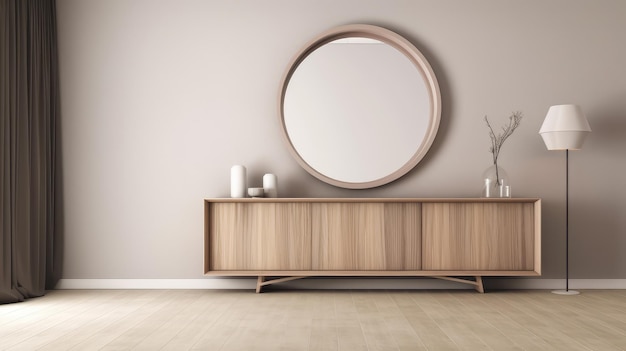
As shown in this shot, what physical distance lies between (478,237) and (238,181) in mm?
1636

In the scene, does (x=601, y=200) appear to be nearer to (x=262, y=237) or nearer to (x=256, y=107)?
(x=262, y=237)

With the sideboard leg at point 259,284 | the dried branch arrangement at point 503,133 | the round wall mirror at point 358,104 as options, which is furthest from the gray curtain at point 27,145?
the dried branch arrangement at point 503,133

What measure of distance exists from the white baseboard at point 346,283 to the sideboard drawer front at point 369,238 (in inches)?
12.8

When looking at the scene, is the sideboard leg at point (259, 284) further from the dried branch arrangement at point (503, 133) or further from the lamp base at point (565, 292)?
the lamp base at point (565, 292)

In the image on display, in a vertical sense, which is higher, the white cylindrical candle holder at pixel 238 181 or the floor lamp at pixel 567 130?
the floor lamp at pixel 567 130

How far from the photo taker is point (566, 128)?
13.1ft

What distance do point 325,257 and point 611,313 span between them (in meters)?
1.71

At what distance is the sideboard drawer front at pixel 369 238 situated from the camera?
13.2ft

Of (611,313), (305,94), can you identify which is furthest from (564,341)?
(305,94)

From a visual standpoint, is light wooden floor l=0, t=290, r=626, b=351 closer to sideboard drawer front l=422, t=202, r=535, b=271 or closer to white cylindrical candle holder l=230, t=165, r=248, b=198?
sideboard drawer front l=422, t=202, r=535, b=271

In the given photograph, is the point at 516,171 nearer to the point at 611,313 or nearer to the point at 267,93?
the point at 611,313

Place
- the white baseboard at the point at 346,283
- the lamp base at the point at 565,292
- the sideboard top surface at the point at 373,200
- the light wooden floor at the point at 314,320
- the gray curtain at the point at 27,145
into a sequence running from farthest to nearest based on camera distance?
the white baseboard at the point at 346,283 → the lamp base at the point at 565,292 → the sideboard top surface at the point at 373,200 → the gray curtain at the point at 27,145 → the light wooden floor at the point at 314,320

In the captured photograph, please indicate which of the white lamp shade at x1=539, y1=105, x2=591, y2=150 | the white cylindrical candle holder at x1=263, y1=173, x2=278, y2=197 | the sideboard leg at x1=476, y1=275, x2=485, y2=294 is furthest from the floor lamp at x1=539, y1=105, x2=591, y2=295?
the white cylindrical candle holder at x1=263, y1=173, x2=278, y2=197

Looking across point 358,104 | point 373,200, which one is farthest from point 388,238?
point 358,104
